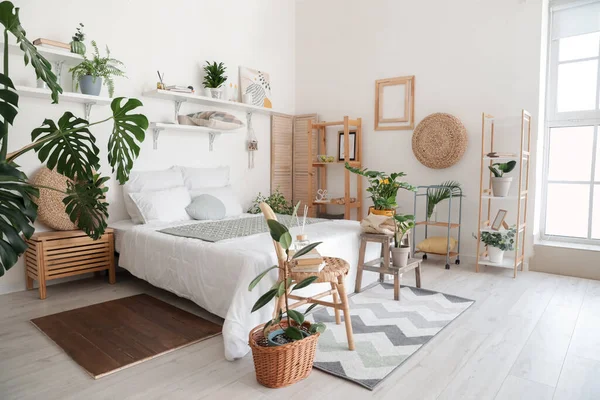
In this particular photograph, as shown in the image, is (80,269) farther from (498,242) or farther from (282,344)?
(498,242)

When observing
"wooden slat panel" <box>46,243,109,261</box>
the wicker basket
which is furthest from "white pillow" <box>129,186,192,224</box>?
the wicker basket

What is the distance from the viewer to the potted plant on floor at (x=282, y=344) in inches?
76.6

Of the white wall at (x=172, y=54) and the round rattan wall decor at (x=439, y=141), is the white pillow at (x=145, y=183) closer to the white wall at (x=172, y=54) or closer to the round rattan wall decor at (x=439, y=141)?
the white wall at (x=172, y=54)

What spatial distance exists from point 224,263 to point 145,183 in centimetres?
184

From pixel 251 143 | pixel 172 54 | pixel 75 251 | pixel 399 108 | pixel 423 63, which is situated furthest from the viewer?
pixel 251 143

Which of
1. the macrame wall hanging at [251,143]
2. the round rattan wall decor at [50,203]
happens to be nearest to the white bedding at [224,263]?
the round rattan wall decor at [50,203]

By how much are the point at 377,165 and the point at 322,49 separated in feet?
5.82

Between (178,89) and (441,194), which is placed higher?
(178,89)

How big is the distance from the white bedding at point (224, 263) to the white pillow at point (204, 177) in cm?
72

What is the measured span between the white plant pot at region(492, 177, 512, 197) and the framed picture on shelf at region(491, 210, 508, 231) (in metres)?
0.19

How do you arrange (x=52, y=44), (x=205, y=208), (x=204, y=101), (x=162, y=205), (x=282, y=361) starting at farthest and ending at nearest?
(x=204, y=101) < (x=205, y=208) < (x=162, y=205) < (x=52, y=44) < (x=282, y=361)

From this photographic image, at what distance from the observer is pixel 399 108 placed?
16.3ft

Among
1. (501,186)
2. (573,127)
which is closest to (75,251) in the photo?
(501,186)

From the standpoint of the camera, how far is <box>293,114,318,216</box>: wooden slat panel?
18.7 feet
